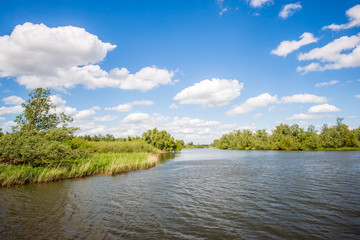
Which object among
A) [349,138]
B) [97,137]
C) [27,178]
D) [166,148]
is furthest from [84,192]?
[97,137]

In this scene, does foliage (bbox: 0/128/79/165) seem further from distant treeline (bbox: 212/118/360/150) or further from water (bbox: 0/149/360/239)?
distant treeline (bbox: 212/118/360/150)

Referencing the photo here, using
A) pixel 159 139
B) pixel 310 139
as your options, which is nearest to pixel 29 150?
pixel 159 139

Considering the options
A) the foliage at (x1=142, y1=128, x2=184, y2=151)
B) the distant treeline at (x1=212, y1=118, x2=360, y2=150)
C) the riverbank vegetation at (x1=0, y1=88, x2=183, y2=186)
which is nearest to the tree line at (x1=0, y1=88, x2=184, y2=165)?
the riverbank vegetation at (x1=0, y1=88, x2=183, y2=186)

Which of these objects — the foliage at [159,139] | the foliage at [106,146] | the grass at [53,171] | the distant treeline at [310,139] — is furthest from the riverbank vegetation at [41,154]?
the distant treeline at [310,139]

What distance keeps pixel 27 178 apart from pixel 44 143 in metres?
3.76

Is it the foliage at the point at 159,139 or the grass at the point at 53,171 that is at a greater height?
the foliage at the point at 159,139

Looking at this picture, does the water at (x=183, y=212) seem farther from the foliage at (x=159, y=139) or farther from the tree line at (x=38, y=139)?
the foliage at (x=159, y=139)

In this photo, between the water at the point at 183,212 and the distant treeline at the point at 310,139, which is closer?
the water at the point at 183,212

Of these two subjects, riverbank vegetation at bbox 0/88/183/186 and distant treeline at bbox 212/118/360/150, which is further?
distant treeline at bbox 212/118/360/150

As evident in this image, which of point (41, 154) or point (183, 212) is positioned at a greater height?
→ point (41, 154)

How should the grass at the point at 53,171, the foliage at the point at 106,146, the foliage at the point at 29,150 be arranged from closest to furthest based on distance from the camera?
the grass at the point at 53,171
the foliage at the point at 29,150
the foliage at the point at 106,146

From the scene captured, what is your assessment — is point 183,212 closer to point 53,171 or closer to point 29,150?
point 53,171

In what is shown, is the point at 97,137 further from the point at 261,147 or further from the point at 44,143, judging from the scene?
the point at 44,143

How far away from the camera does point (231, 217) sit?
416 inches
